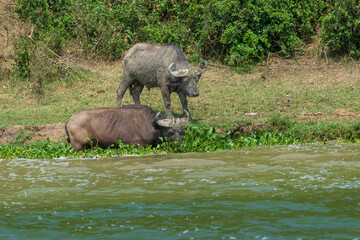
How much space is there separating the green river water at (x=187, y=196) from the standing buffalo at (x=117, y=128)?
665 millimetres

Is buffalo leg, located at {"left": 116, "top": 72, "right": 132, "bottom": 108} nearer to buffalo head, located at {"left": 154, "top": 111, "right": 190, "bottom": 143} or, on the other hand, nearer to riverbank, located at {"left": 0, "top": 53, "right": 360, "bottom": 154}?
riverbank, located at {"left": 0, "top": 53, "right": 360, "bottom": 154}

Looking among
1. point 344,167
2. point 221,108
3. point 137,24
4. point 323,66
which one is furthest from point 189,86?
point 137,24

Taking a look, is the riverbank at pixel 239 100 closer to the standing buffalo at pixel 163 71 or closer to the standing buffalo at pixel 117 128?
the standing buffalo at pixel 163 71

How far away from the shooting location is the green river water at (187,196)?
501 cm

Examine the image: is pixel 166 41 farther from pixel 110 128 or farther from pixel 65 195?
pixel 65 195

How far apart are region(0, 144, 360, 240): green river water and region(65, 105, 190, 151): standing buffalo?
665 millimetres

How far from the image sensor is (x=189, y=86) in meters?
11.0

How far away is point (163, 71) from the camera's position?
11.2m

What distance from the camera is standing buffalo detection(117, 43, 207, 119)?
1096cm

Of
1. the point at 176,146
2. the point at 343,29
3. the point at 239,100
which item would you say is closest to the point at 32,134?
the point at 176,146

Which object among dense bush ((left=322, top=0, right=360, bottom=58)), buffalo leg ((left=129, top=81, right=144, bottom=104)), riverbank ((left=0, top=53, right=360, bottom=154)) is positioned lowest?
riverbank ((left=0, top=53, right=360, bottom=154))

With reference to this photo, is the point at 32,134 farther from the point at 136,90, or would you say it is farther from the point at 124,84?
the point at 136,90

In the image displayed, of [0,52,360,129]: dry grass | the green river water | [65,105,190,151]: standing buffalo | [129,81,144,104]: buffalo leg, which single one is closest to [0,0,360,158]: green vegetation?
[0,52,360,129]: dry grass

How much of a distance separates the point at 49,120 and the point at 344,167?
6.39 metres
